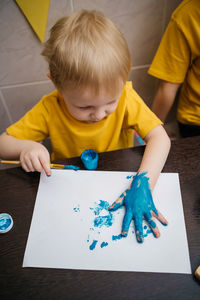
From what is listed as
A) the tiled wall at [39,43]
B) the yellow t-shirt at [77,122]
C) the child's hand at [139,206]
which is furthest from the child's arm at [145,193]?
Result: the tiled wall at [39,43]

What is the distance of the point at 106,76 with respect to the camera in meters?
0.51

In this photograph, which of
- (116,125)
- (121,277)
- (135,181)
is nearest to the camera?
(121,277)

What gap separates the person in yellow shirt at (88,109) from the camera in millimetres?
490

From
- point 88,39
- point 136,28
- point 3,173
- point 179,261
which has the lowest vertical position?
point 179,261

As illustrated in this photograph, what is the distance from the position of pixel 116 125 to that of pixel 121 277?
0.49 m

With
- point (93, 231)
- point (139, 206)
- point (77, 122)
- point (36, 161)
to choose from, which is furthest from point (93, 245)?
point (77, 122)

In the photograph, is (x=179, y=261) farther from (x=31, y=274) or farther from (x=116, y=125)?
(x=116, y=125)

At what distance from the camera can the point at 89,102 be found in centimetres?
55

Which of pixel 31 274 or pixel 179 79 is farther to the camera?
pixel 179 79

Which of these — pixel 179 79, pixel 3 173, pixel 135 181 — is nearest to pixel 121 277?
pixel 135 181

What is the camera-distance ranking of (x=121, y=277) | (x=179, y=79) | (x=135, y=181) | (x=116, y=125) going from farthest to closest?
(x=179, y=79) < (x=116, y=125) < (x=135, y=181) < (x=121, y=277)

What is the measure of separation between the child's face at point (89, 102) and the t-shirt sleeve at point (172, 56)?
1.48ft

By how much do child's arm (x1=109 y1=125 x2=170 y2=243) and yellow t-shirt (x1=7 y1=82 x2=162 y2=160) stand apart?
0.34ft

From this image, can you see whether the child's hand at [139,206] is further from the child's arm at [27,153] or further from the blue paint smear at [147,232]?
the child's arm at [27,153]
